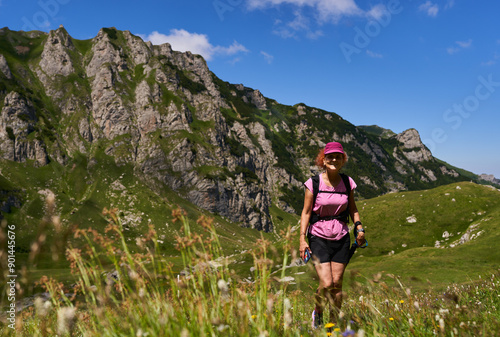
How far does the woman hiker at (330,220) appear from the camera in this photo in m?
6.91

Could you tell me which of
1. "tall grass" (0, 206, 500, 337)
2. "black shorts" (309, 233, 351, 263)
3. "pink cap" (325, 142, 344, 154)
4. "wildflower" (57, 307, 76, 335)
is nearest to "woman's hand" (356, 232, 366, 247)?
"black shorts" (309, 233, 351, 263)

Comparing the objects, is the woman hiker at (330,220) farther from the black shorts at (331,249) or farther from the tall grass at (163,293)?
the tall grass at (163,293)

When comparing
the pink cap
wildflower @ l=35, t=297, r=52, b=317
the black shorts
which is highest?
the pink cap

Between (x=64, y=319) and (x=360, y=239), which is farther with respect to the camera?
(x=360, y=239)

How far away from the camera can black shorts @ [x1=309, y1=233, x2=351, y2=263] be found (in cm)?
692

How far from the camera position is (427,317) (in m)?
4.20

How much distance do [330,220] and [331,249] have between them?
0.71 metres

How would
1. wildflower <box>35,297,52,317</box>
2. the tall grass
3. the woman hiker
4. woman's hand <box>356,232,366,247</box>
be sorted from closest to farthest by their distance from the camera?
wildflower <box>35,297,52,317</box> < the tall grass < the woman hiker < woman's hand <box>356,232,366,247</box>

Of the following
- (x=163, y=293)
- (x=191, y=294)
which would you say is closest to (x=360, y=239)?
(x=191, y=294)

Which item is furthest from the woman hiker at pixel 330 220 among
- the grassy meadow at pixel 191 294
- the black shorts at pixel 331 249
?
the grassy meadow at pixel 191 294

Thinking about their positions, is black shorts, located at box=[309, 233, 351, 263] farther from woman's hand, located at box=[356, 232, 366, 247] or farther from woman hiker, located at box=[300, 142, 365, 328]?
woman's hand, located at box=[356, 232, 366, 247]

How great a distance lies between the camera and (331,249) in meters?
7.09

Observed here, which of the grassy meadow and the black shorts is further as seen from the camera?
the black shorts

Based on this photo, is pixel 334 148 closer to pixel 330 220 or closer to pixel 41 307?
pixel 330 220
